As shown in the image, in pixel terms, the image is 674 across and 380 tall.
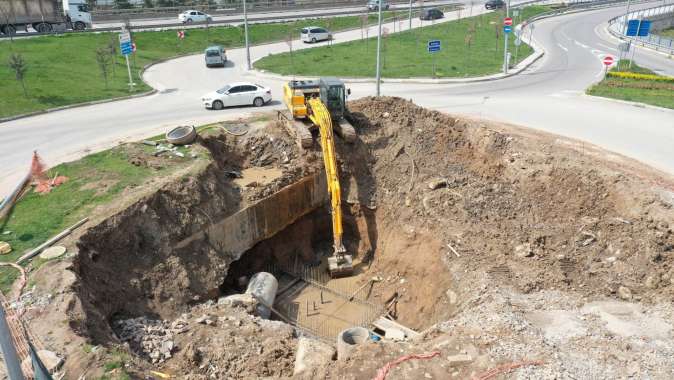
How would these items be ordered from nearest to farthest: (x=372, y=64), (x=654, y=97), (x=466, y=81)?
1. (x=654, y=97)
2. (x=466, y=81)
3. (x=372, y=64)

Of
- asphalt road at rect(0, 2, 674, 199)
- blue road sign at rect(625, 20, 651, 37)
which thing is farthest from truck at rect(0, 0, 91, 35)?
blue road sign at rect(625, 20, 651, 37)

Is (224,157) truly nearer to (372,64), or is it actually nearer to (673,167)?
(673,167)

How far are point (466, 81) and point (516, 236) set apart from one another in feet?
75.6

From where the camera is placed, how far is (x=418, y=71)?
38.2m

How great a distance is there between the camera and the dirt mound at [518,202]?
535 inches

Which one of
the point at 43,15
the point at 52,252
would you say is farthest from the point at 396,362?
the point at 43,15

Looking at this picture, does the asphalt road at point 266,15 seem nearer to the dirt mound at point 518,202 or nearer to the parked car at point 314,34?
the parked car at point 314,34

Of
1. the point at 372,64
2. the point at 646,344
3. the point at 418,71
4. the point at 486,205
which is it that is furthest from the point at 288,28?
the point at 646,344

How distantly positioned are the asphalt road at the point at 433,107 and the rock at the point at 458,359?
1395 cm

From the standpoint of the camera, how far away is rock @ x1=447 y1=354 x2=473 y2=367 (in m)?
10.1

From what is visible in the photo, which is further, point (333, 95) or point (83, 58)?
point (83, 58)

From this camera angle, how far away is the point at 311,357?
449 inches

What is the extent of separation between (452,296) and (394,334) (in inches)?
80.2

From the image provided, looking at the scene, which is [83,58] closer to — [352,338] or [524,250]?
[352,338]
